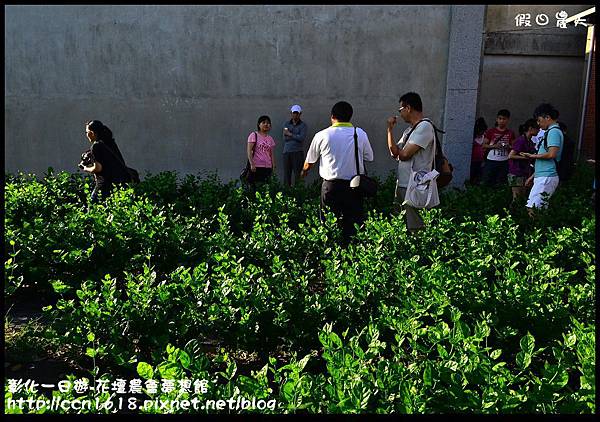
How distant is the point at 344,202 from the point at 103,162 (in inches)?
105

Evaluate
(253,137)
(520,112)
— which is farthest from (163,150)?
(520,112)

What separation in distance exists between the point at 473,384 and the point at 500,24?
45.8 ft

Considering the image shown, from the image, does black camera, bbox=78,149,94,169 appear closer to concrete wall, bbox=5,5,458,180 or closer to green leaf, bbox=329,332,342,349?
concrete wall, bbox=5,5,458,180

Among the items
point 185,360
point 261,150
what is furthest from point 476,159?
point 185,360

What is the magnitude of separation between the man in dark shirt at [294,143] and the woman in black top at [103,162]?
153 inches

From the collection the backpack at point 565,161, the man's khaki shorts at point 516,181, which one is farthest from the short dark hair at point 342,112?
the man's khaki shorts at point 516,181

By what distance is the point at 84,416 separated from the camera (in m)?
2.36

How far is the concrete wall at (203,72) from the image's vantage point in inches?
403

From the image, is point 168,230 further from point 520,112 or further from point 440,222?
point 520,112

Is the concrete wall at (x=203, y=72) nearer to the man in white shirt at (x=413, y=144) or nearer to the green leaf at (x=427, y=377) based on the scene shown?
the man in white shirt at (x=413, y=144)

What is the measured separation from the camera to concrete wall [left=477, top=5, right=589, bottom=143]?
1436cm

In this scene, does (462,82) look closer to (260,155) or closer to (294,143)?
(294,143)

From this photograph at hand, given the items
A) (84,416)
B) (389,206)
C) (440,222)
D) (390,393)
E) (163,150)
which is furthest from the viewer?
(163,150)

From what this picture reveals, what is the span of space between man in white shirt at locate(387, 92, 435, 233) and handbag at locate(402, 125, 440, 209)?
53mm
